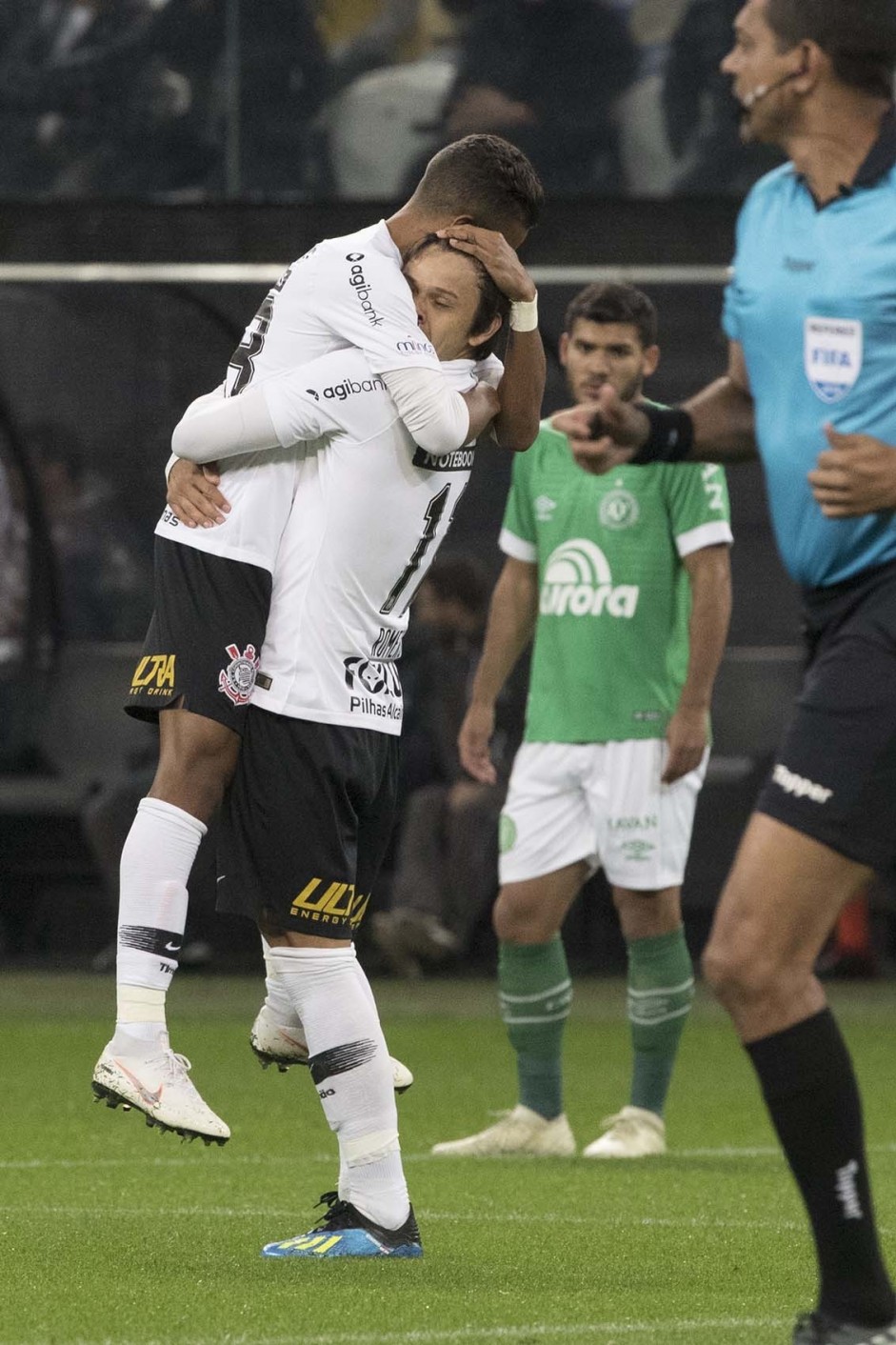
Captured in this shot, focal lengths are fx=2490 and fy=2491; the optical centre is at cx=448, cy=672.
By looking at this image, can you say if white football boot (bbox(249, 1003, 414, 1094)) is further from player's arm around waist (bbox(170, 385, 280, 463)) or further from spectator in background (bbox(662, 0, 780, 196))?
spectator in background (bbox(662, 0, 780, 196))

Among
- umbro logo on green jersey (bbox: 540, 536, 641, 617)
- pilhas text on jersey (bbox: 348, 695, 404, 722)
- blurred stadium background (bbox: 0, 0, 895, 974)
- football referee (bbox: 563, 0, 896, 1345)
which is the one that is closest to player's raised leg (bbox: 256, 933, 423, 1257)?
pilhas text on jersey (bbox: 348, 695, 404, 722)

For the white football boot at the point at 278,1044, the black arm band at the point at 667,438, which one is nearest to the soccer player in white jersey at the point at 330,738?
the white football boot at the point at 278,1044

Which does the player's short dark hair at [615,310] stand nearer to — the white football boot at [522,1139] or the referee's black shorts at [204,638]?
the white football boot at [522,1139]

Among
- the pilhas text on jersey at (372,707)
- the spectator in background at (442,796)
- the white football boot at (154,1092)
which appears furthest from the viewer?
the spectator in background at (442,796)

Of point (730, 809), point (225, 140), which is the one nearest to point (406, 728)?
point (730, 809)

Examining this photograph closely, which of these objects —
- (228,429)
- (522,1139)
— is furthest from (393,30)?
(228,429)

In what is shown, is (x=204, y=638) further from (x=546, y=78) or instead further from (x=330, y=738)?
(x=546, y=78)

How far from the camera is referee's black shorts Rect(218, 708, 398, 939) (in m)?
4.88

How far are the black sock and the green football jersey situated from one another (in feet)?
11.2

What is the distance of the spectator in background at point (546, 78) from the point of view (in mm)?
11828

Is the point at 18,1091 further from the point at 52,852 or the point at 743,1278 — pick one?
the point at 52,852

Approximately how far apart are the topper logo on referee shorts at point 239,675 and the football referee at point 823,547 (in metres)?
1.18

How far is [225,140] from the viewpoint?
1200 cm

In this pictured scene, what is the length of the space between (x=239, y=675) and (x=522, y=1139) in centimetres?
263
